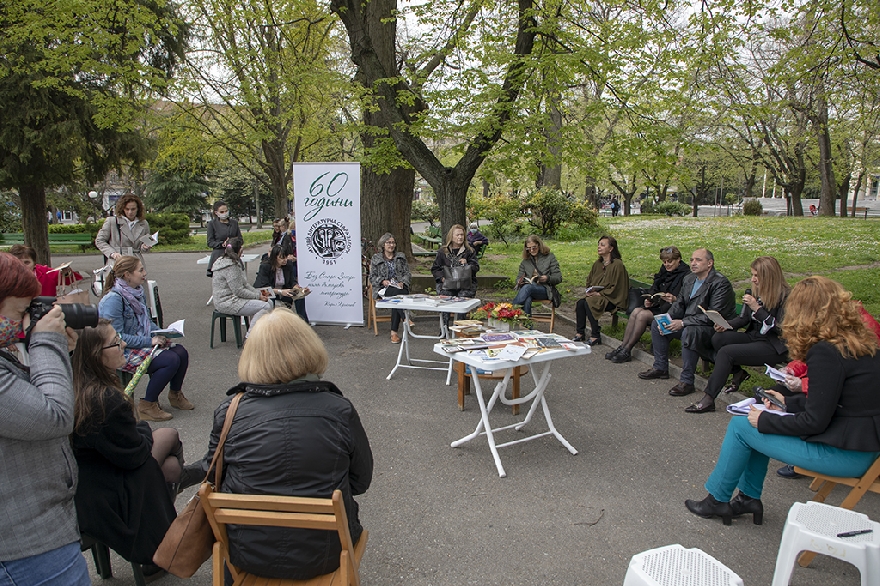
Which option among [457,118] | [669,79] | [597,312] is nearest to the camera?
[597,312]

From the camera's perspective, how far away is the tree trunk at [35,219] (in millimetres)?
14047

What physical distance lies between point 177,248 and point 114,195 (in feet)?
110

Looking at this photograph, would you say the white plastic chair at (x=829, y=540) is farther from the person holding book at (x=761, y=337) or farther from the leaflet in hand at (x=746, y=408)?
the person holding book at (x=761, y=337)

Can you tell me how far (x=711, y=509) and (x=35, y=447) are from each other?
342 centimetres

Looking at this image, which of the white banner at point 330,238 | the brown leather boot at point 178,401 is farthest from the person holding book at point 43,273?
the white banner at point 330,238

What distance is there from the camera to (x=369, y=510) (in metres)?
3.62

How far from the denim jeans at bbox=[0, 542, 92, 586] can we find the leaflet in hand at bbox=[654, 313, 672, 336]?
5282 mm

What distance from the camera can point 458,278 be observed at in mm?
7727

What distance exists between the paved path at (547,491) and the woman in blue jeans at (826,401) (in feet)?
1.81

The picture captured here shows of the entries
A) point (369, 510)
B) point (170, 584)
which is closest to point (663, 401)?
point (369, 510)

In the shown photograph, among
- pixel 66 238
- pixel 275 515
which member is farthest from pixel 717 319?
pixel 66 238

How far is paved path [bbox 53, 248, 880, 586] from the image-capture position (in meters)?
3.06

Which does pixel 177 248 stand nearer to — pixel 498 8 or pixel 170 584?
pixel 498 8

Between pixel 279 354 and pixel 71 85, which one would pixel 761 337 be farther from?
pixel 71 85
